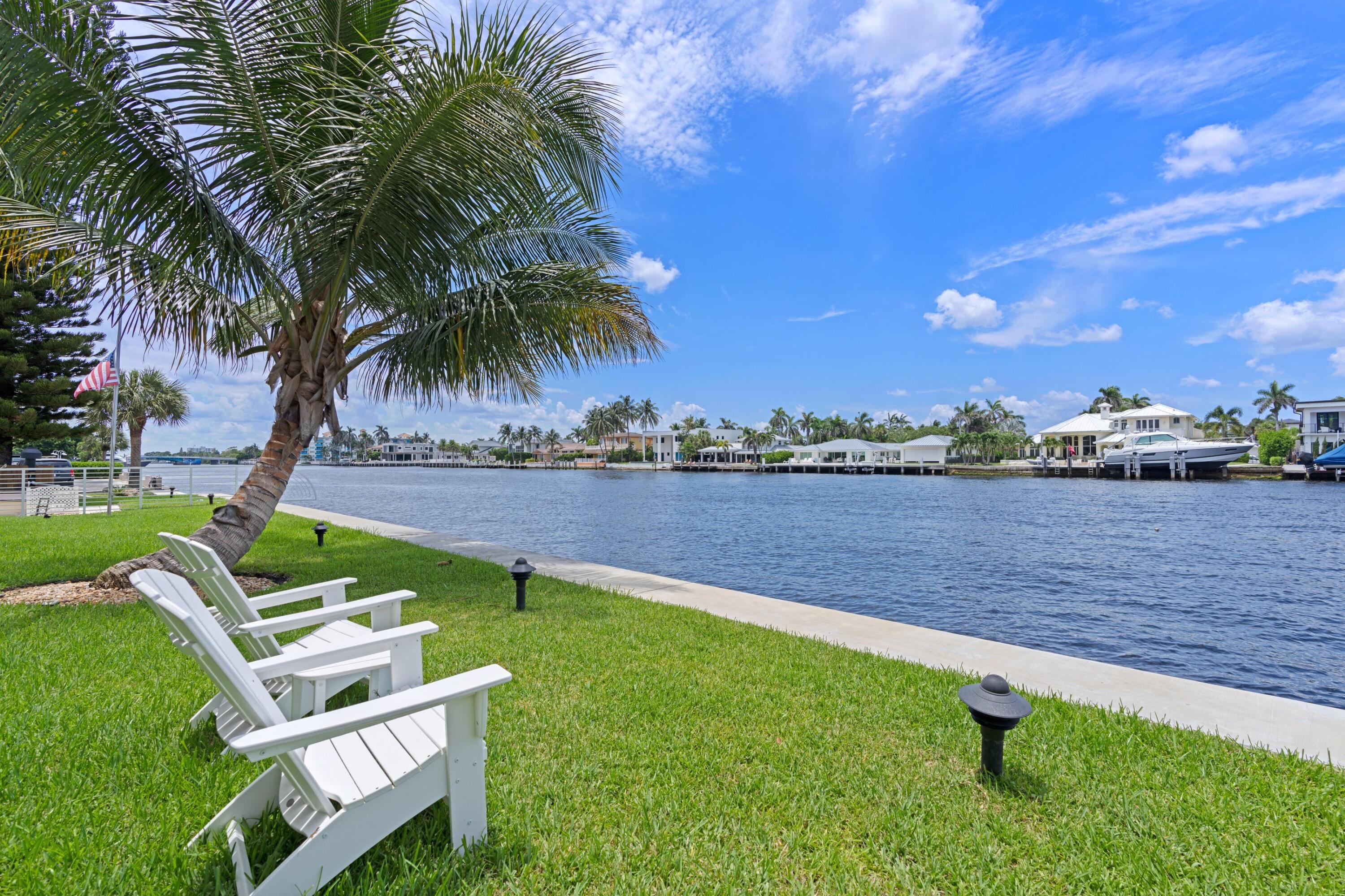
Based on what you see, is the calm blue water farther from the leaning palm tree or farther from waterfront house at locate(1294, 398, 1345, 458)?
waterfront house at locate(1294, 398, 1345, 458)

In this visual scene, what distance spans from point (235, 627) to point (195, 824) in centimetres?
160

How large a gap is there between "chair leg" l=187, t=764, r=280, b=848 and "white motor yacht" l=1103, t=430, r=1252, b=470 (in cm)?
7517

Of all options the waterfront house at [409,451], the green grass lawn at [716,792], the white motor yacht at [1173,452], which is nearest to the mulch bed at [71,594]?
the green grass lawn at [716,792]

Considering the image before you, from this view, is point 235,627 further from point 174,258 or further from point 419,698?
point 174,258

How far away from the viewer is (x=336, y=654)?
2.95 metres

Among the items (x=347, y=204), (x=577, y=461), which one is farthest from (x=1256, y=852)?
(x=577, y=461)

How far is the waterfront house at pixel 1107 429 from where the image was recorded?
7538 cm

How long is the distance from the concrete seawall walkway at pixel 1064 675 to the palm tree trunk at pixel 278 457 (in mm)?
3654

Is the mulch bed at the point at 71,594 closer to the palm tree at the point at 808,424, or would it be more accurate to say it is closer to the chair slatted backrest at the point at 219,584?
the chair slatted backrest at the point at 219,584

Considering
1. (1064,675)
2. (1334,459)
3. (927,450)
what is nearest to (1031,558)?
(1064,675)

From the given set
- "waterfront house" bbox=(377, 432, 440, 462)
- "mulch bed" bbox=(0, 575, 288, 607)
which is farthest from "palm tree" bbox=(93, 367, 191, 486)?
"waterfront house" bbox=(377, 432, 440, 462)

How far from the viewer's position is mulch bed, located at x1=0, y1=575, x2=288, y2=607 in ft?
21.4

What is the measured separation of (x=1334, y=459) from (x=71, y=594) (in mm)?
72970

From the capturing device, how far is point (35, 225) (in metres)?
6.57
